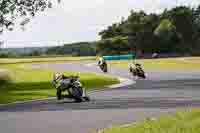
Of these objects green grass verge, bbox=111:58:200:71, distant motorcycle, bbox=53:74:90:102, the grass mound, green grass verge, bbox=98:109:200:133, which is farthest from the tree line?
green grass verge, bbox=98:109:200:133

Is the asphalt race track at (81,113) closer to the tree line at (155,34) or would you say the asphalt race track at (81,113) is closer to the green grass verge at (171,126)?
the green grass verge at (171,126)

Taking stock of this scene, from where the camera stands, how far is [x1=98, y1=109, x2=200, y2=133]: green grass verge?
1206cm

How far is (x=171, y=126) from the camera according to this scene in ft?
41.6

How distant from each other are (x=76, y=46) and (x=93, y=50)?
17.8m

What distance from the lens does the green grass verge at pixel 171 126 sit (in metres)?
12.1

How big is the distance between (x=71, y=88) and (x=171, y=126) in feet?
39.7

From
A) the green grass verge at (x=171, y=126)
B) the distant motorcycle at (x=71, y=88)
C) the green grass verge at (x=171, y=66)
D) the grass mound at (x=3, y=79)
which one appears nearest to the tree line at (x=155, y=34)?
the green grass verge at (x=171, y=66)

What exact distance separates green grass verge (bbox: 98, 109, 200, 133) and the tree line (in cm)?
9227

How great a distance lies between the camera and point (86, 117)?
17391mm

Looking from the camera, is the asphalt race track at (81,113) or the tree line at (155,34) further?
the tree line at (155,34)

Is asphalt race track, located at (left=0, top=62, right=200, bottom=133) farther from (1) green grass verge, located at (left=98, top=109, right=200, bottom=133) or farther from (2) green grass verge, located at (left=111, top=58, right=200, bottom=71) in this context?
(2) green grass verge, located at (left=111, top=58, right=200, bottom=71)

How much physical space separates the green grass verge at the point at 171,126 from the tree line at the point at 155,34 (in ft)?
303

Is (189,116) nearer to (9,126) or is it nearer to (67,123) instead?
(67,123)

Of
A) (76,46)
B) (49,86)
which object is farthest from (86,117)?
(76,46)
